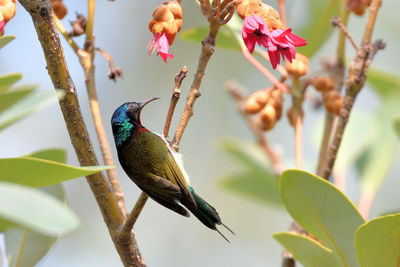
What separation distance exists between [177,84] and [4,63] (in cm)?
331

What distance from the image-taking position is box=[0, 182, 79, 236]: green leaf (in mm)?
610

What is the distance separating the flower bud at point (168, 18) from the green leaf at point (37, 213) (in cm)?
71

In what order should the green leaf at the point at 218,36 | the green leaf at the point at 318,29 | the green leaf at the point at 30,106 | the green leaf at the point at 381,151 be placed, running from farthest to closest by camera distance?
1. the green leaf at the point at 381,151
2. the green leaf at the point at 318,29
3. the green leaf at the point at 218,36
4. the green leaf at the point at 30,106

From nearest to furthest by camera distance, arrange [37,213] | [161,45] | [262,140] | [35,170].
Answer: [37,213], [35,170], [161,45], [262,140]

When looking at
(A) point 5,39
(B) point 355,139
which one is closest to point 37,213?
(A) point 5,39

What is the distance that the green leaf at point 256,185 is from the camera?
2.45m

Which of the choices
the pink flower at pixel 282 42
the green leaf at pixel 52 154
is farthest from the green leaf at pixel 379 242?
the green leaf at pixel 52 154

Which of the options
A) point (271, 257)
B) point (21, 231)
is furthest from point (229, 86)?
point (271, 257)

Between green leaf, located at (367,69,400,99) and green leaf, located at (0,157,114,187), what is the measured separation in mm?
1656

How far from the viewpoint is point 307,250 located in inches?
53.8

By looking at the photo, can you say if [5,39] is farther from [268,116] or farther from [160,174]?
[268,116]

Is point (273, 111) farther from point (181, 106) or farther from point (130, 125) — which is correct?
point (181, 106)

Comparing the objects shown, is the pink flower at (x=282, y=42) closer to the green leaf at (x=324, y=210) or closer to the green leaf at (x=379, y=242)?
the green leaf at (x=324, y=210)

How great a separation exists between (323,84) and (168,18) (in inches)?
25.7
